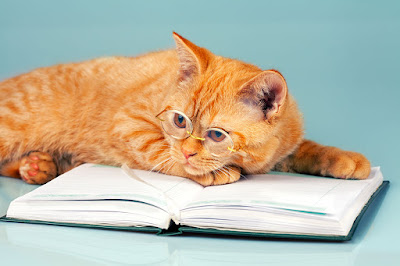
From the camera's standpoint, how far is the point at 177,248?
229cm

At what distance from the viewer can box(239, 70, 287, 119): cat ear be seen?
8.09 ft

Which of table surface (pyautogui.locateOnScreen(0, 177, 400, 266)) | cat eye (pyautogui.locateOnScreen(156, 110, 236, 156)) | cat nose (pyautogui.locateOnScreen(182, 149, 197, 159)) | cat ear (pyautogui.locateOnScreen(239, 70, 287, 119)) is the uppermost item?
cat ear (pyautogui.locateOnScreen(239, 70, 287, 119))

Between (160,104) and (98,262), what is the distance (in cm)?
111

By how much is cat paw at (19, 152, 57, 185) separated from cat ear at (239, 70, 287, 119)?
1.30 meters

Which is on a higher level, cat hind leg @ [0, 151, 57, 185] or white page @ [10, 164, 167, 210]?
white page @ [10, 164, 167, 210]

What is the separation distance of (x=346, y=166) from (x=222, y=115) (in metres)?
0.79

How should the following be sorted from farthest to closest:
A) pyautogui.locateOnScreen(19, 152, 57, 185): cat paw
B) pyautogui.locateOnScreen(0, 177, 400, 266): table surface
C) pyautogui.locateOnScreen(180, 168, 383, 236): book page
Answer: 1. pyautogui.locateOnScreen(19, 152, 57, 185): cat paw
2. pyautogui.locateOnScreen(180, 168, 383, 236): book page
3. pyautogui.locateOnScreen(0, 177, 400, 266): table surface

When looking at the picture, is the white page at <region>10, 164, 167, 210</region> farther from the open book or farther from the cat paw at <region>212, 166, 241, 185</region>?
the cat paw at <region>212, 166, 241, 185</region>

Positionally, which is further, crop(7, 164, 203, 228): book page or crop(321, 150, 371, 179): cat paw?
crop(321, 150, 371, 179): cat paw

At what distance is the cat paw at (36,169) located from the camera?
3213 millimetres

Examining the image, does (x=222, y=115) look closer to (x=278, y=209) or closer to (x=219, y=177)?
(x=219, y=177)

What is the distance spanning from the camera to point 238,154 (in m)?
2.68

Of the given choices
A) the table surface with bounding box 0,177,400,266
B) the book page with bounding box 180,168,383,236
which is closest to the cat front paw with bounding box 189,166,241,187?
the book page with bounding box 180,168,383,236

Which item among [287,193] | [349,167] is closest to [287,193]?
[287,193]
